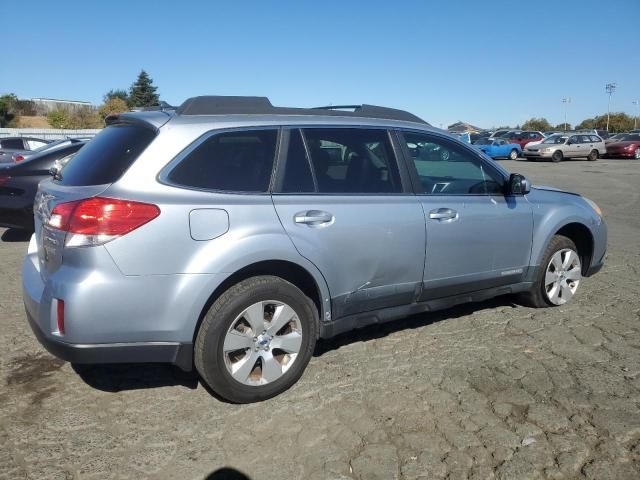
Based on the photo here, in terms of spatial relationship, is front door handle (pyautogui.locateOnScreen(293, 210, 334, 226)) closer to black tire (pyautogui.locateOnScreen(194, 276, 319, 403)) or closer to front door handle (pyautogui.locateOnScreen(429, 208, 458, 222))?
black tire (pyautogui.locateOnScreen(194, 276, 319, 403))

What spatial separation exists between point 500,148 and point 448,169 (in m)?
30.5

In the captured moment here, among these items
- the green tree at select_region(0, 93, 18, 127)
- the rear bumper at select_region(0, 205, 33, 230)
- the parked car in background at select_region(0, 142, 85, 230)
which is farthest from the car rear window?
the green tree at select_region(0, 93, 18, 127)

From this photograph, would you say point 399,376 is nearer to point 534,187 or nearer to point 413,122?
point 413,122

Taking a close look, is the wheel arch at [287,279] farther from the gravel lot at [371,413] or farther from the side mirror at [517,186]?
the side mirror at [517,186]

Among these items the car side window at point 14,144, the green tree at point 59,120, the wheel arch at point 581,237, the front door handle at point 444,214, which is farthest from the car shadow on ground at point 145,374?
the green tree at point 59,120

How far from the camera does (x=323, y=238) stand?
345 centimetres

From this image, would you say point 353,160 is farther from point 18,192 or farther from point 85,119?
point 85,119

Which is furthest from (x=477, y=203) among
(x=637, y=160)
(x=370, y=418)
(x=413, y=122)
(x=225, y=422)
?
(x=637, y=160)

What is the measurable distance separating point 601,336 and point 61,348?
402 centimetres

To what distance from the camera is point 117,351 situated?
9.68ft

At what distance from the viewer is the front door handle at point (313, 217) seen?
3.37 meters

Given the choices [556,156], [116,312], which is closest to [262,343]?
[116,312]

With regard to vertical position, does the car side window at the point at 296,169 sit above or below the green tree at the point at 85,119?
below

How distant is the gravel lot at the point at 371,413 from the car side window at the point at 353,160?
4.20 ft
